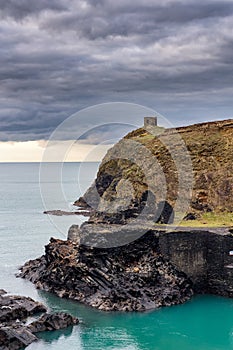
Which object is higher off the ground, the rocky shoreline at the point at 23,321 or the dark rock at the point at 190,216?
the dark rock at the point at 190,216

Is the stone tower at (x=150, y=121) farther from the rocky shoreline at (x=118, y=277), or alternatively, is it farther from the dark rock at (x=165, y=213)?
the rocky shoreline at (x=118, y=277)

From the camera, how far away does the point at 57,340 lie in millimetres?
38875

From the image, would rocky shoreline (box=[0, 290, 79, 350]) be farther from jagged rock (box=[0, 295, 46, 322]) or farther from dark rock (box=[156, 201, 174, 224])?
dark rock (box=[156, 201, 174, 224])

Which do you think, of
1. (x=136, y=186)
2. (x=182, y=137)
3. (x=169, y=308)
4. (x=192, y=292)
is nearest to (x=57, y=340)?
(x=169, y=308)

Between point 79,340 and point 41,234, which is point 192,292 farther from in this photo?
point 41,234

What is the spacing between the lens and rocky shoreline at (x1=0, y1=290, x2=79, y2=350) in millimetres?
36750

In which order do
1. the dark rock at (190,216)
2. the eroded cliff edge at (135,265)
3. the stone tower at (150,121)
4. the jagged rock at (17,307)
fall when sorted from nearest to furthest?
the jagged rock at (17,307)
the eroded cliff edge at (135,265)
the dark rock at (190,216)
the stone tower at (150,121)

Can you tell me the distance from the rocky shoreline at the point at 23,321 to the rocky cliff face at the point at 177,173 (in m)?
20.9

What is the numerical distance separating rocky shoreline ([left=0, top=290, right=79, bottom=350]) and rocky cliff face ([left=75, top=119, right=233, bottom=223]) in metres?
20.9

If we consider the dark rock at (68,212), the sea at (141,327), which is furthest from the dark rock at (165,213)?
the dark rock at (68,212)

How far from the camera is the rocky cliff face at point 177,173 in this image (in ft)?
238

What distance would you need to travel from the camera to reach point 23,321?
137 feet

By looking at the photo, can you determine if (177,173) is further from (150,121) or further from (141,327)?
(141,327)

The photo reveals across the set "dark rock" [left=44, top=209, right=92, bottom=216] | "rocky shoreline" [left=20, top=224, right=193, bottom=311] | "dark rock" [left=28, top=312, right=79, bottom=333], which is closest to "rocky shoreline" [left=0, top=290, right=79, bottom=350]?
"dark rock" [left=28, top=312, right=79, bottom=333]
